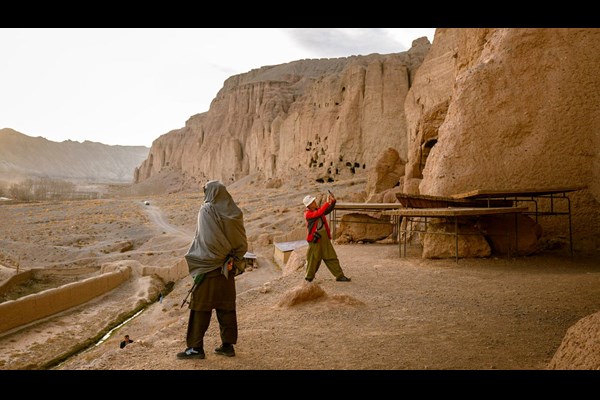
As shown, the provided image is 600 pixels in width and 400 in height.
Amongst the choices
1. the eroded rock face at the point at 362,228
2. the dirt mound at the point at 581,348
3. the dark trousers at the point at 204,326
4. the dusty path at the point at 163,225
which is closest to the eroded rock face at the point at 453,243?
the eroded rock face at the point at 362,228

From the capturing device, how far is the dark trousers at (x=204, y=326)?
4883 millimetres

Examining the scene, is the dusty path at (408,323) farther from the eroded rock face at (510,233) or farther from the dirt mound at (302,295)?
the eroded rock face at (510,233)

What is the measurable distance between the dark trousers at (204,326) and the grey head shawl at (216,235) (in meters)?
0.43

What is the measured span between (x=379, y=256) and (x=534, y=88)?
235 inches

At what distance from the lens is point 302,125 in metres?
51.1

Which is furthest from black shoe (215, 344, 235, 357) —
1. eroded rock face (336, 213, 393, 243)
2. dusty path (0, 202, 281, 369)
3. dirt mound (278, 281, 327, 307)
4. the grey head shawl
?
eroded rock face (336, 213, 393, 243)

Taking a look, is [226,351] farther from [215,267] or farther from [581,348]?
[581,348]

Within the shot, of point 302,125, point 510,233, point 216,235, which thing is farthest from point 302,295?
point 302,125

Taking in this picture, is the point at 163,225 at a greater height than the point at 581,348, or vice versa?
the point at 581,348

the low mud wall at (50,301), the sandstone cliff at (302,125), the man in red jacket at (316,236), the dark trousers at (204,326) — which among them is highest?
the sandstone cliff at (302,125)

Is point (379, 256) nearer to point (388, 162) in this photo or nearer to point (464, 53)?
point (464, 53)

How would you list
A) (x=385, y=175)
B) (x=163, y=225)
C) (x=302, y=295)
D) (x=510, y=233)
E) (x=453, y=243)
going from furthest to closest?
(x=163, y=225), (x=385, y=175), (x=510, y=233), (x=453, y=243), (x=302, y=295)

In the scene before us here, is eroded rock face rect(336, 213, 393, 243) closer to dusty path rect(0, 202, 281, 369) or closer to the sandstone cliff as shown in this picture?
dusty path rect(0, 202, 281, 369)

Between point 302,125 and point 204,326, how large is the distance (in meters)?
47.2
